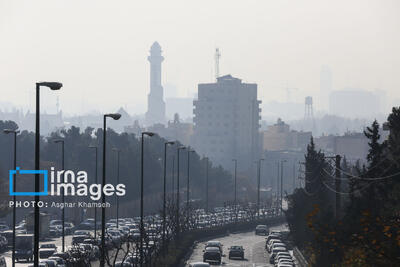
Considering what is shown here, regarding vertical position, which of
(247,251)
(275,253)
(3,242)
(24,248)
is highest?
(24,248)

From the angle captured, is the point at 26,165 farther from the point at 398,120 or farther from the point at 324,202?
the point at 398,120

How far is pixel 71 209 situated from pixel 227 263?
51.3 metres

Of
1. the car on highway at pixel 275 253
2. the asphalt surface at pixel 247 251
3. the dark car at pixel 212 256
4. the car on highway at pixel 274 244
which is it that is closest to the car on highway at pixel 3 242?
the asphalt surface at pixel 247 251

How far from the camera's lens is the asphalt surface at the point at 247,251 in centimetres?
7281

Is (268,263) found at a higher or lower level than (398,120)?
lower

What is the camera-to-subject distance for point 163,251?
66.0 metres

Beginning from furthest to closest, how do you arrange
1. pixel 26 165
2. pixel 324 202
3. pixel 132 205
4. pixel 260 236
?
pixel 26 165 < pixel 132 205 < pixel 260 236 < pixel 324 202

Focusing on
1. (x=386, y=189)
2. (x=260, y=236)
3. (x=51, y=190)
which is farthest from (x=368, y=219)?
(x=51, y=190)

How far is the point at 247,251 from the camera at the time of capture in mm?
85000
